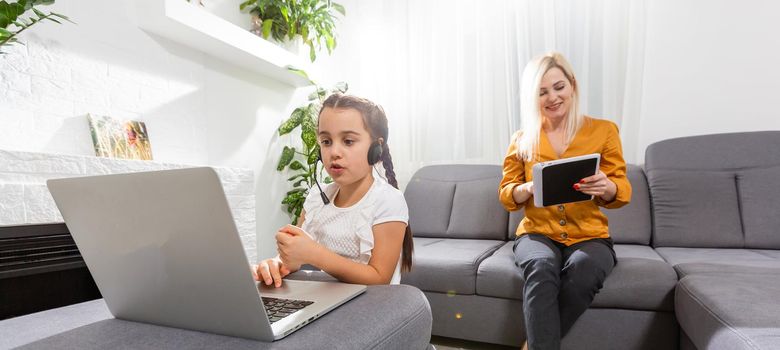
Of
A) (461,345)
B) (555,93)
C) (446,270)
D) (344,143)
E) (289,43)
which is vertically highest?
(289,43)

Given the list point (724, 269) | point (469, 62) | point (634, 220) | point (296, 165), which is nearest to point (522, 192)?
point (724, 269)

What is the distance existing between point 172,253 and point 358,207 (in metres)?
→ 0.51

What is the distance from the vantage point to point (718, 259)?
162 cm

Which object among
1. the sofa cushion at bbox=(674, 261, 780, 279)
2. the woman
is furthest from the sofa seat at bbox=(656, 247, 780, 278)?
the woman

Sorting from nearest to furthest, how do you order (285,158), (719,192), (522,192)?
(522,192) → (719,192) → (285,158)

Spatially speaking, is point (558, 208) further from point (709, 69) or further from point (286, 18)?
point (286, 18)

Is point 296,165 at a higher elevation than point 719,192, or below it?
higher

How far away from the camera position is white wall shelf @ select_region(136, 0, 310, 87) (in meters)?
1.90

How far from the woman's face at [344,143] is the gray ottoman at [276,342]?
1.04 feet

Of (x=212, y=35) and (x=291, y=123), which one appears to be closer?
(x=212, y=35)

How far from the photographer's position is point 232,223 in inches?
18.7

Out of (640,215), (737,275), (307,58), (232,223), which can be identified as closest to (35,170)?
(232,223)

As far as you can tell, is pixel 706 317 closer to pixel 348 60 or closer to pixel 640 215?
pixel 640 215

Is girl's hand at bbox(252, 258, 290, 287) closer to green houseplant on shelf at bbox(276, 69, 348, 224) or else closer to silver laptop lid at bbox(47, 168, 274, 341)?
silver laptop lid at bbox(47, 168, 274, 341)
